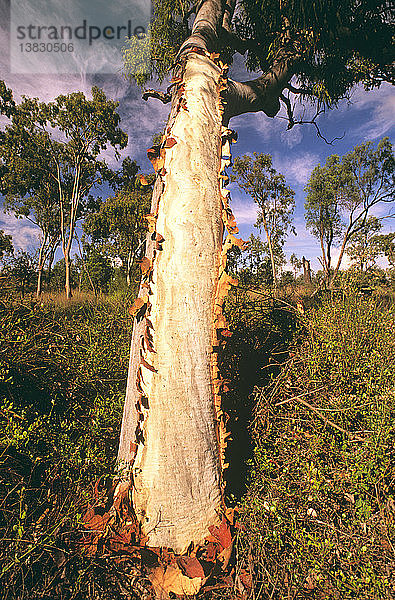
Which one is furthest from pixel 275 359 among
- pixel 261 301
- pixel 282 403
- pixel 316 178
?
pixel 316 178

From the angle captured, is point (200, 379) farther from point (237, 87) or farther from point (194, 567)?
point (237, 87)

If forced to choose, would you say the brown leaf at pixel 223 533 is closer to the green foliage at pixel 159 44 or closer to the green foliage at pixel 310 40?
the green foliage at pixel 310 40

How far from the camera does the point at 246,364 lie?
2781mm

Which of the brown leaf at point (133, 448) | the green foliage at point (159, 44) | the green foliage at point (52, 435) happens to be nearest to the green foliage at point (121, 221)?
the green foliage at point (159, 44)

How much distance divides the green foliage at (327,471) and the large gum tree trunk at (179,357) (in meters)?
0.36

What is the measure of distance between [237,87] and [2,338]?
2929 millimetres

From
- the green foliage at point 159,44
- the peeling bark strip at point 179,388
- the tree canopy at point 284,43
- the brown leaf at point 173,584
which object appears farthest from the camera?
the green foliage at point 159,44

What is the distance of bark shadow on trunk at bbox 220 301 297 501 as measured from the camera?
207cm

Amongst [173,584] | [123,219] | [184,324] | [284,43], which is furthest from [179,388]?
[123,219]

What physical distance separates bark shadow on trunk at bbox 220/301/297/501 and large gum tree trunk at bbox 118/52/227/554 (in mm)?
322

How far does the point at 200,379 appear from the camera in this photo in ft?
5.60

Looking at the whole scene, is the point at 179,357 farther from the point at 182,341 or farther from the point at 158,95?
the point at 158,95

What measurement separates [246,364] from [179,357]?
128 cm

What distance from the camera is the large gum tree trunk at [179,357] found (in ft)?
5.16
